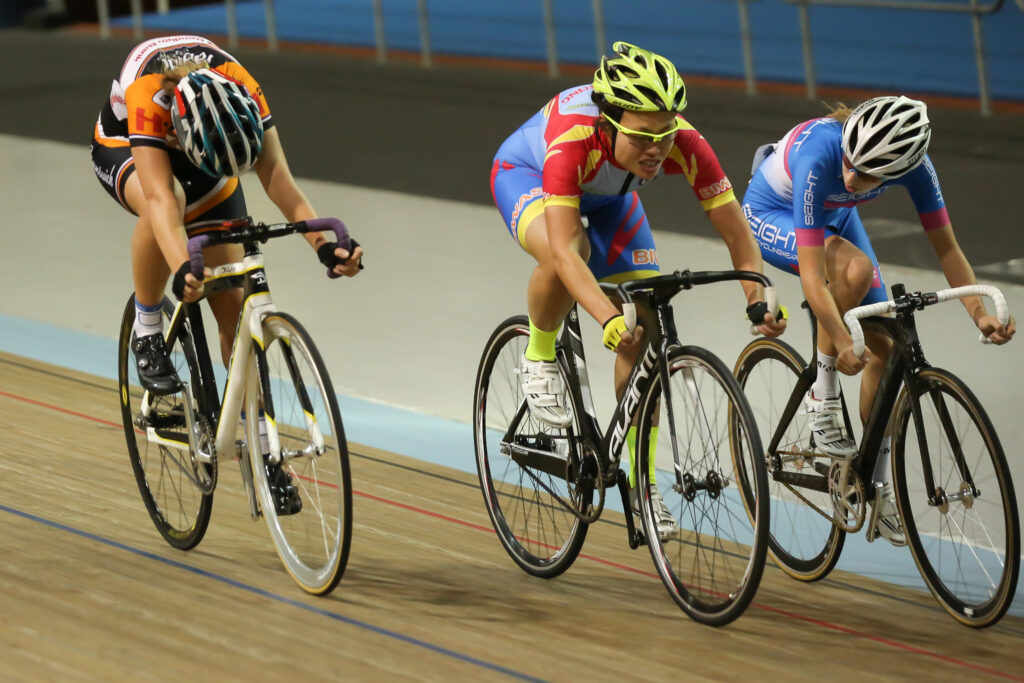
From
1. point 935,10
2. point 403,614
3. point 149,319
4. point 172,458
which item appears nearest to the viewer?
point 403,614

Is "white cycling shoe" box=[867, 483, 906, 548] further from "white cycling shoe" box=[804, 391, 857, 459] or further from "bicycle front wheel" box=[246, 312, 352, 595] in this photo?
"bicycle front wheel" box=[246, 312, 352, 595]

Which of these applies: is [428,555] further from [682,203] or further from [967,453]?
[682,203]

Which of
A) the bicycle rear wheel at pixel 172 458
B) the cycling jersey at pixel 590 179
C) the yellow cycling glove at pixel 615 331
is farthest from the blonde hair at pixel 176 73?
the yellow cycling glove at pixel 615 331

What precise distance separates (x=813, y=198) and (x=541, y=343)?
2.45ft

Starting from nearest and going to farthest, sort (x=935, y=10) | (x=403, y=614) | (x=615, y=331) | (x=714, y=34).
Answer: (x=615, y=331)
(x=403, y=614)
(x=935, y=10)
(x=714, y=34)

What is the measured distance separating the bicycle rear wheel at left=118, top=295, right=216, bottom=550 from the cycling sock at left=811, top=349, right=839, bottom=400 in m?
1.53

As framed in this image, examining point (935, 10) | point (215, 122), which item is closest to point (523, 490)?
point (215, 122)

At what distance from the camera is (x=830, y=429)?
3627 millimetres

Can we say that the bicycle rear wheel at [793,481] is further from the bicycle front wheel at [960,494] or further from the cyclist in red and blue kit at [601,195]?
the cyclist in red and blue kit at [601,195]

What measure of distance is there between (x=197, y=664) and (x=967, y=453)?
6.20 feet

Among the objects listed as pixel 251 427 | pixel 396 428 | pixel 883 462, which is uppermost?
pixel 251 427

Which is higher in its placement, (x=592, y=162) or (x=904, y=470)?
(x=592, y=162)

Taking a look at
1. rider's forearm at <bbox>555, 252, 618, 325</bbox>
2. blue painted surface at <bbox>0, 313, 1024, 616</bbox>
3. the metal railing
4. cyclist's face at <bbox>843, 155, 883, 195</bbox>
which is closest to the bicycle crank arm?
blue painted surface at <bbox>0, 313, 1024, 616</bbox>

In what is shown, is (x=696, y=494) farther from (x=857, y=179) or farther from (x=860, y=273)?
(x=857, y=179)
